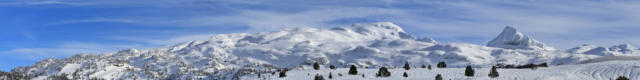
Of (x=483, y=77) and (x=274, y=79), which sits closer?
(x=483, y=77)

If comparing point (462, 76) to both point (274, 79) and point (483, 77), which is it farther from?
point (274, 79)

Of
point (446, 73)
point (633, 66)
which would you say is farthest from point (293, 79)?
point (633, 66)

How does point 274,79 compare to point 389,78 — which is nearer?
point 389,78

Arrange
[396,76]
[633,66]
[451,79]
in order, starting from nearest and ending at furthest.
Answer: [451,79]
[396,76]
[633,66]

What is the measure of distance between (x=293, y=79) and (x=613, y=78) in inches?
1740

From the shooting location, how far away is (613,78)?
81.8m

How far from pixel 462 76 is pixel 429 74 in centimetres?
561

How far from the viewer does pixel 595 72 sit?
9181 cm

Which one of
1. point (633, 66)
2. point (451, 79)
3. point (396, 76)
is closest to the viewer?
point (451, 79)

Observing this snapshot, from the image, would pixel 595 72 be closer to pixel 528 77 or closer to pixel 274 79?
pixel 528 77

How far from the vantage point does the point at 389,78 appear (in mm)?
83750

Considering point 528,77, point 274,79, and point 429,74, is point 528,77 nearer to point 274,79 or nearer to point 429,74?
point 429,74

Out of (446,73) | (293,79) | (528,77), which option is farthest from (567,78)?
(293,79)

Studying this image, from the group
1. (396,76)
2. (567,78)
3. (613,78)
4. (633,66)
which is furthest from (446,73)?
(633,66)
